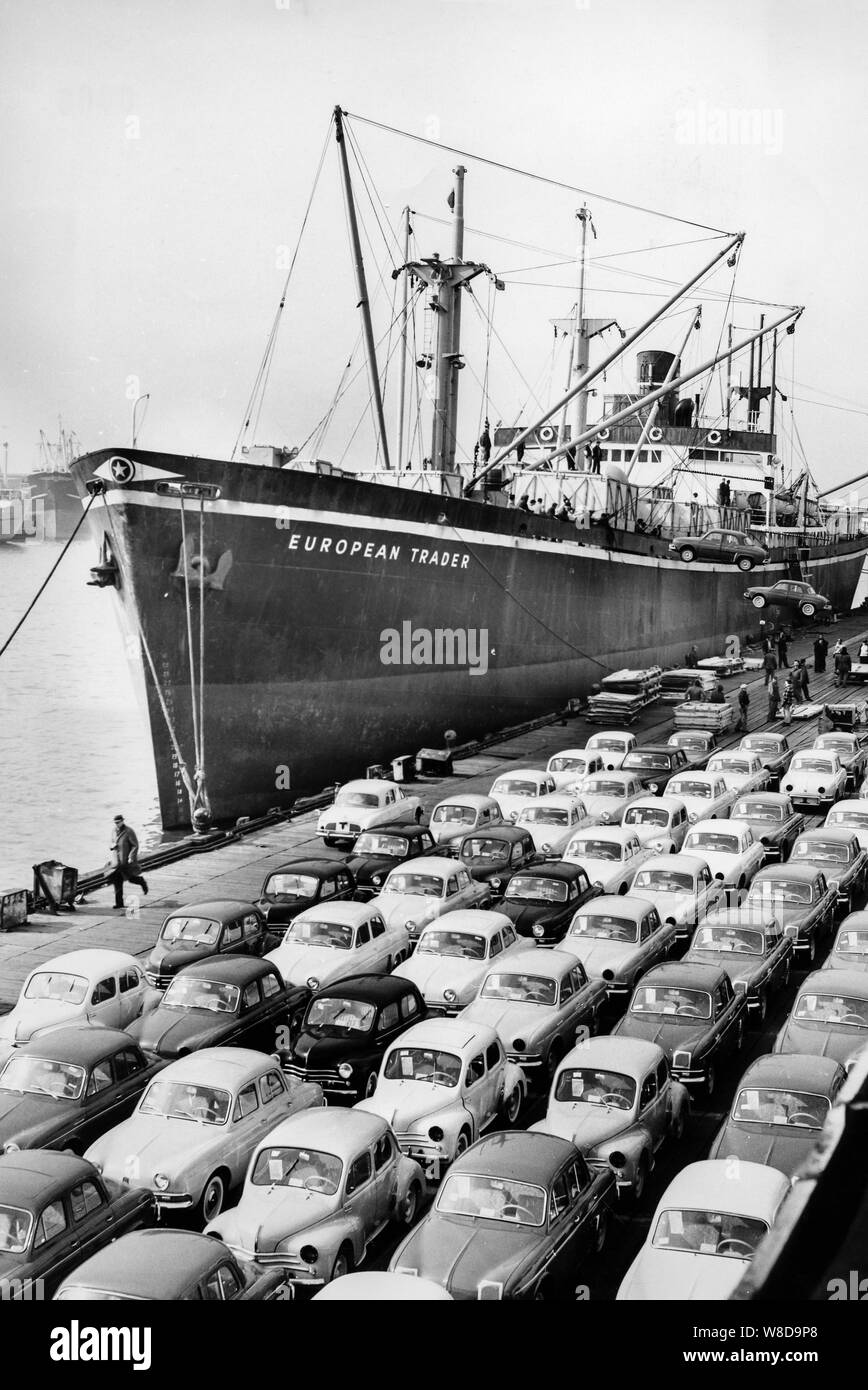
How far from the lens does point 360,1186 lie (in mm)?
9344

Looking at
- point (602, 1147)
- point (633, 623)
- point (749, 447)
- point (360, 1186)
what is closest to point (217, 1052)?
point (360, 1186)

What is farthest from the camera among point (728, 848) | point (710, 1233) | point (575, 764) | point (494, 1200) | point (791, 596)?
point (791, 596)

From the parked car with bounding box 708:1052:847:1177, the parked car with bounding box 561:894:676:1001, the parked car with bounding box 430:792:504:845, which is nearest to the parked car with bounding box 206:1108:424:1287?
the parked car with bounding box 708:1052:847:1177

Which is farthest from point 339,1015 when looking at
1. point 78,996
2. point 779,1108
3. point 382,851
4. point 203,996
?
point 382,851

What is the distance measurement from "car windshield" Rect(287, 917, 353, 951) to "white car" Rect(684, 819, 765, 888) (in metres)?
5.83

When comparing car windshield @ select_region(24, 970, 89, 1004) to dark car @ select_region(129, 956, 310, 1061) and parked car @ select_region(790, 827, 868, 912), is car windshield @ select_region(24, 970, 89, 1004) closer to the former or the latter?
dark car @ select_region(129, 956, 310, 1061)

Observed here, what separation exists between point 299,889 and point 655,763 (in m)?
10.2

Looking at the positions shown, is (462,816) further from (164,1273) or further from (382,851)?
(164,1273)

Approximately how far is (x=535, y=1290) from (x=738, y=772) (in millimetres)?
16755

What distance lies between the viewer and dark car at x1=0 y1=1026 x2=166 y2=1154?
10414mm

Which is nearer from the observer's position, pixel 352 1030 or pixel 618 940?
pixel 352 1030

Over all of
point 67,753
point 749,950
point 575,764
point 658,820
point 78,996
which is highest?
point 575,764

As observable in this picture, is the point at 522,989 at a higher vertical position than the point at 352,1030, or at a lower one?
higher

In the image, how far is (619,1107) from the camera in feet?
34.6
